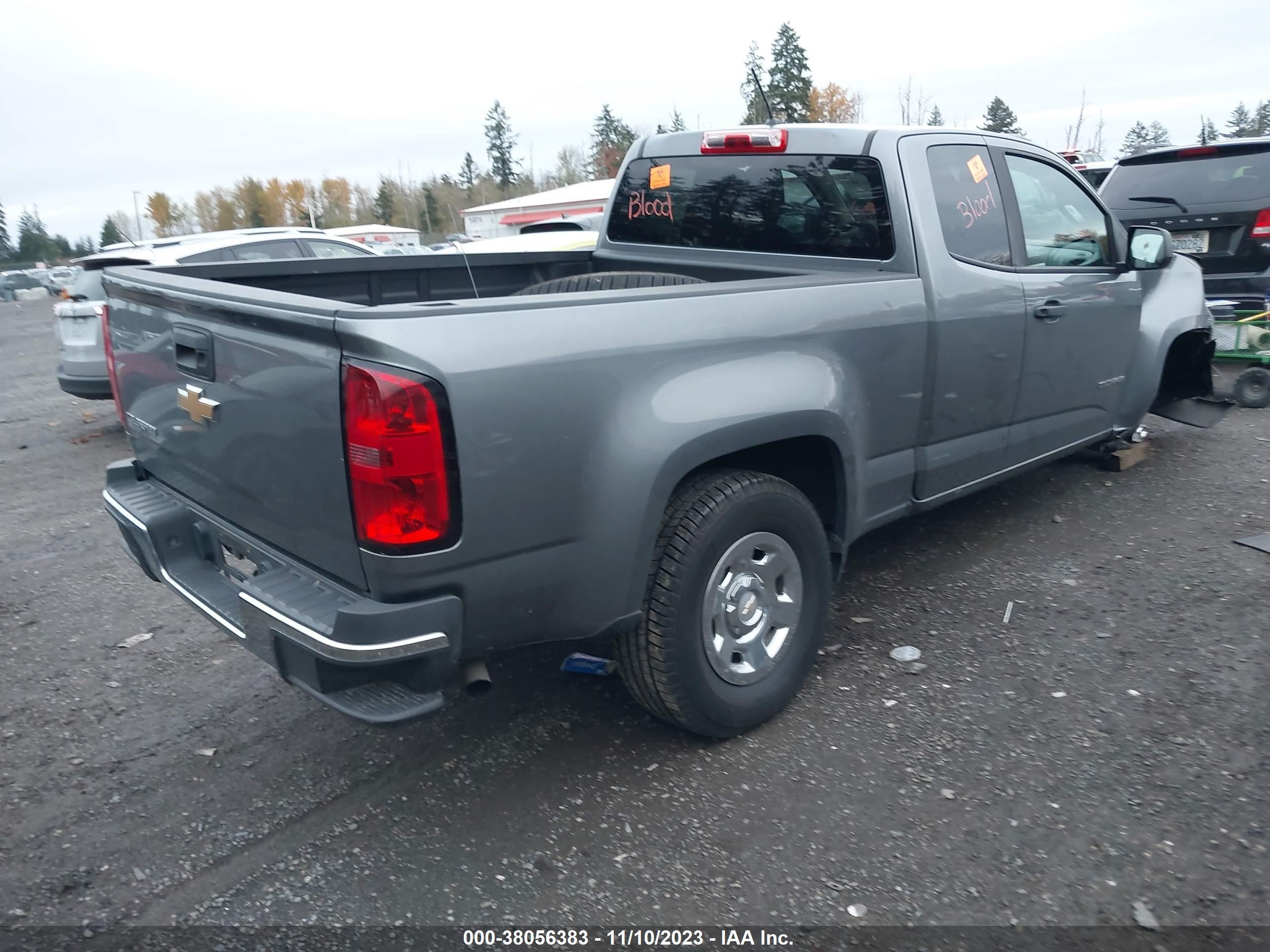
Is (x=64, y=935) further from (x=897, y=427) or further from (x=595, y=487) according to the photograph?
(x=897, y=427)

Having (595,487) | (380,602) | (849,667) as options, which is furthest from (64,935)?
(849,667)

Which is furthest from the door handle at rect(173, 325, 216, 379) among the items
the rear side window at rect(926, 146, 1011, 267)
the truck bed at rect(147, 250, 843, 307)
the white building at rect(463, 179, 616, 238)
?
the white building at rect(463, 179, 616, 238)

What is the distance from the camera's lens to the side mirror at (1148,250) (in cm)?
498

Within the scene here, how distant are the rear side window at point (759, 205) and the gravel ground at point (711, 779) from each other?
160cm

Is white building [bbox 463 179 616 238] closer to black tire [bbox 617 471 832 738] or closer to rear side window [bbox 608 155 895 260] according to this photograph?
rear side window [bbox 608 155 895 260]

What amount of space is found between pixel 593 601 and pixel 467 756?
90cm

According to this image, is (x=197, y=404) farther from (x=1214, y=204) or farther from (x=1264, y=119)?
Answer: (x=1264, y=119)

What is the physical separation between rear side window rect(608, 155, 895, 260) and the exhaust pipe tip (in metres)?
2.25

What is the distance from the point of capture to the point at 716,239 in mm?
4441

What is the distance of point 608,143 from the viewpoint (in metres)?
70.2

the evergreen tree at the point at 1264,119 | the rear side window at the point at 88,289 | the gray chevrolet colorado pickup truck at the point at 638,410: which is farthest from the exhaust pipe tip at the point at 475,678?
the evergreen tree at the point at 1264,119

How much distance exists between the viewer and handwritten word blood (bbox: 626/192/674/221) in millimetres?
4684

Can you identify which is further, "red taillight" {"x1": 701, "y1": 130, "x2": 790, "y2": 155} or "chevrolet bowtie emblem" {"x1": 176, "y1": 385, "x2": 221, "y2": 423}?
"red taillight" {"x1": 701, "y1": 130, "x2": 790, "y2": 155}

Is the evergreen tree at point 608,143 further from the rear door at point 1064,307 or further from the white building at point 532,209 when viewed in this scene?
the rear door at point 1064,307
